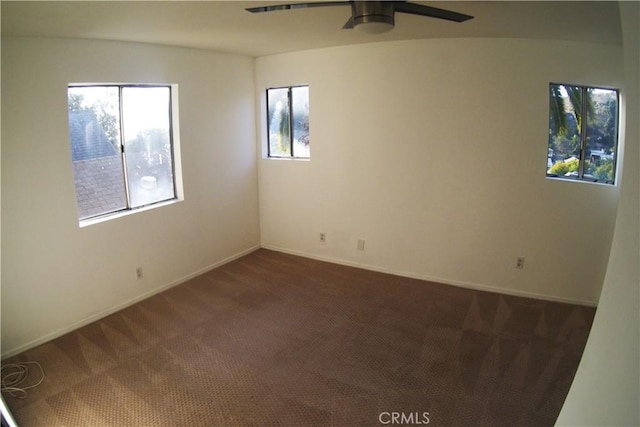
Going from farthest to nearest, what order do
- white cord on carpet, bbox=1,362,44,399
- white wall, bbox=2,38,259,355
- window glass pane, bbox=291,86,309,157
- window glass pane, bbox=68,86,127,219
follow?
window glass pane, bbox=291,86,309,157 → window glass pane, bbox=68,86,127,219 → white wall, bbox=2,38,259,355 → white cord on carpet, bbox=1,362,44,399

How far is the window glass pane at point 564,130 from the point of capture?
3.65 meters

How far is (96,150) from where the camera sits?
3598 mm

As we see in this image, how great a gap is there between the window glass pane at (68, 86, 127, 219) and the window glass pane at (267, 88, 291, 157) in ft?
6.39

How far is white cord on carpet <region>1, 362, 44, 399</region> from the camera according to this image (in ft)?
8.83

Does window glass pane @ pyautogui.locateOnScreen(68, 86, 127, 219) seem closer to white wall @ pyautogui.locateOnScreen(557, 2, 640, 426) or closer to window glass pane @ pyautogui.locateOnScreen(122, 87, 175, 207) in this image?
window glass pane @ pyautogui.locateOnScreen(122, 87, 175, 207)

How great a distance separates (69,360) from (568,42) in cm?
485

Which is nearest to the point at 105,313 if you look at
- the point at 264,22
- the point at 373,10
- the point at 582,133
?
the point at 264,22

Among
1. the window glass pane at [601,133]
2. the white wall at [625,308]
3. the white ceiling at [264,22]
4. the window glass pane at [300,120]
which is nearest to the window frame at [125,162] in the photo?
the white ceiling at [264,22]

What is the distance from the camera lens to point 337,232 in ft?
16.0

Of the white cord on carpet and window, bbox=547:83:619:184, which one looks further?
window, bbox=547:83:619:184

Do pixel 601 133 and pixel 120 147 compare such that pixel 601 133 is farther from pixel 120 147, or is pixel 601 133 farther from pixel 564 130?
pixel 120 147

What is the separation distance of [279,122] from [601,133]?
347 centimetres

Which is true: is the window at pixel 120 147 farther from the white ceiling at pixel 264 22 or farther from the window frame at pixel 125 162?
the white ceiling at pixel 264 22

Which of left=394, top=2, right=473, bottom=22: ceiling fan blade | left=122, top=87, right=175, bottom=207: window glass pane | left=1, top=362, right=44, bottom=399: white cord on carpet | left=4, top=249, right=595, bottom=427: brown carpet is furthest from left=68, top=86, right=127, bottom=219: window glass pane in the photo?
left=394, top=2, right=473, bottom=22: ceiling fan blade
